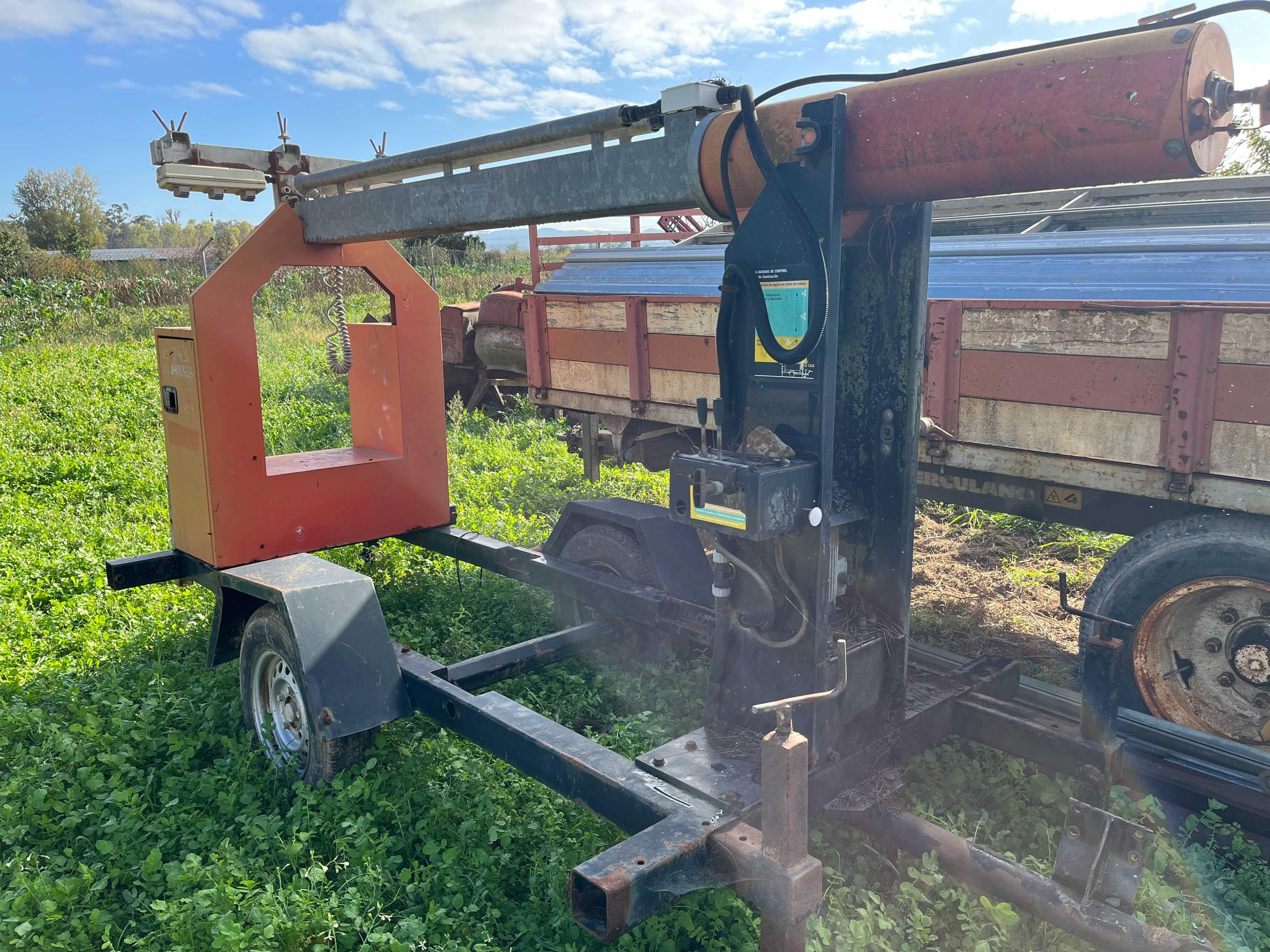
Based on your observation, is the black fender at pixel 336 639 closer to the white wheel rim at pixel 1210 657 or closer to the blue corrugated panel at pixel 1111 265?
the white wheel rim at pixel 1210 657

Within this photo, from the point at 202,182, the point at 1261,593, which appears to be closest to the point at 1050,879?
the point at 1261,593

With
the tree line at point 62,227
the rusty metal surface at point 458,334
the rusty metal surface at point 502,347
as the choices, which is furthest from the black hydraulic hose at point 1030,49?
the tree line at point 62,227

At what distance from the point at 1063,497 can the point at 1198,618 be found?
2.85 feet

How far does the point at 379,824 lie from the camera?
10.9 feet

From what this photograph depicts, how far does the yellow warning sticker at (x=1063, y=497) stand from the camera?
4.51m

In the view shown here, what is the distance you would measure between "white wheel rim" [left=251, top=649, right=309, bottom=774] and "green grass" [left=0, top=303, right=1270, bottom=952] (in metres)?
0.09

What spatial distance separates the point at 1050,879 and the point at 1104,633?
0.83 m

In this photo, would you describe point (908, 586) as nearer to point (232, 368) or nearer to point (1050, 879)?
point (1050, 879)

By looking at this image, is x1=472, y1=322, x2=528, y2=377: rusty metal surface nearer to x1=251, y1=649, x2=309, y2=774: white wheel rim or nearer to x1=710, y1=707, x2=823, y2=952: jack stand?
x1=251, y1=649, x2=309, y2=774: white wheel rim

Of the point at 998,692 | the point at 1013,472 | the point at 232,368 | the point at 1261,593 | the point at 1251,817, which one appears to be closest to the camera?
the point at 1251,817

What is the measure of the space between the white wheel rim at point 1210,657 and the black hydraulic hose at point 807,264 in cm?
217

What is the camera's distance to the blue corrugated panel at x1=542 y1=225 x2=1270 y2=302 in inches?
164

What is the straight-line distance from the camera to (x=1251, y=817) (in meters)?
2.66

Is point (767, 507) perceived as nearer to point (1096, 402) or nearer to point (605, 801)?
point (605, 801)
